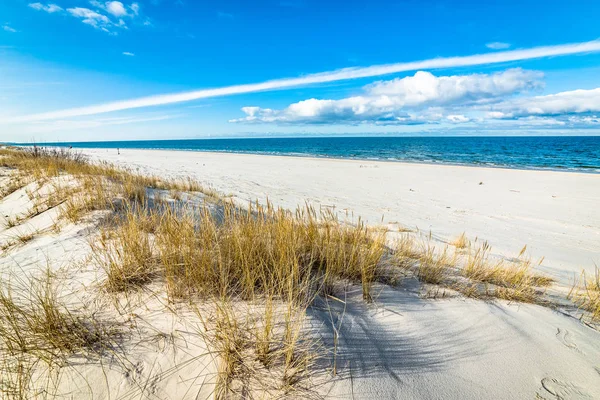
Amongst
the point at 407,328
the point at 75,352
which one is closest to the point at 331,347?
the point at 407,328

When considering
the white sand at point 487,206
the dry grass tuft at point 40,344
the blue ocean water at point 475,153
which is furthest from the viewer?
the blue ocean water at point 475,153

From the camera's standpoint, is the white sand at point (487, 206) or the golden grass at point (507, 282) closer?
the golden grass at point (507, 282)

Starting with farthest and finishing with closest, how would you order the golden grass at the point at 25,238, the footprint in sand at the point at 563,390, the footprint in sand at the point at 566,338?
1. the golden grass at the point at 25,238
2. the footprint in sand at the point at 566,338
3. the footprint in sand at the point at 563,390

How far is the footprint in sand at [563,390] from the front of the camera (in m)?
1.51

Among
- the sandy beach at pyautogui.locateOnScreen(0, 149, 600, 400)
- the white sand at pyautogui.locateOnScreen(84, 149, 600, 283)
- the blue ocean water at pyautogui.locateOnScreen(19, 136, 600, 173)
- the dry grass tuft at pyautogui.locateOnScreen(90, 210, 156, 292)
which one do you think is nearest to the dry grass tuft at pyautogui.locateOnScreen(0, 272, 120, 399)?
the sandy beach at pyautogui.locateOnScreen(0, 149, 600, 400)

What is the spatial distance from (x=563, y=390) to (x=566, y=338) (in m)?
0.74

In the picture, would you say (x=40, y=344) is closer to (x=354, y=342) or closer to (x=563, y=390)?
(x=354, y=342)

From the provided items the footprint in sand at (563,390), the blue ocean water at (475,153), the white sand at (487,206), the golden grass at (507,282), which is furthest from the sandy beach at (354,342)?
the blue ocean water at (475,153)

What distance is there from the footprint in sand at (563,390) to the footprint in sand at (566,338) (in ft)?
1.66

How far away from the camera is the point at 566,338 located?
81.4 inches

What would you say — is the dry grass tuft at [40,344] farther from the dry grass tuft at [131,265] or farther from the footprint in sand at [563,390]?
the footprint in sand at [563,390]

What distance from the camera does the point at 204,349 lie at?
1540 millimetres

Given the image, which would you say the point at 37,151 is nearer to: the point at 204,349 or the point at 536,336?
the point at 204,349

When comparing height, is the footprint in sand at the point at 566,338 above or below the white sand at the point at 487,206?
above
